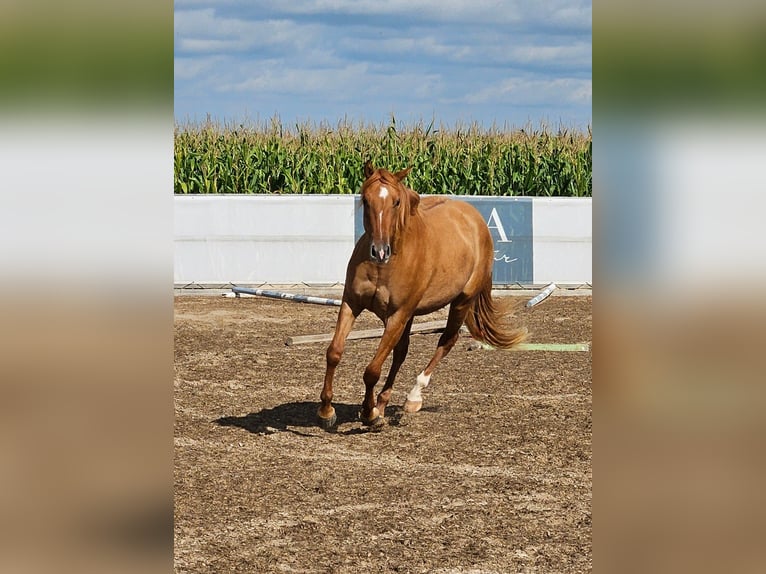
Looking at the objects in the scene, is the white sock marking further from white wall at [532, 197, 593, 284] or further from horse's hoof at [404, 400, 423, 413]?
white wall at [532, 197, 593, 284]

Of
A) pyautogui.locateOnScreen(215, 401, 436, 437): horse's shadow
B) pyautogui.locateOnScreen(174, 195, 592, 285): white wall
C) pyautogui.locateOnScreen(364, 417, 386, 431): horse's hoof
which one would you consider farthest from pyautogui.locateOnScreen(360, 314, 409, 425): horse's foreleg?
pyautogui.locateOnScreen(174, 195, 592, 285): white wall

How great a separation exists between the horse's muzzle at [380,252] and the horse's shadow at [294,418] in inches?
64.2

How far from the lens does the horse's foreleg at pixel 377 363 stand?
6.52 m

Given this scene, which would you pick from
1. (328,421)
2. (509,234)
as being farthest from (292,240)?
(328,421)

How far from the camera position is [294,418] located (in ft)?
23.7

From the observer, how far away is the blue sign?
47.0 ft
